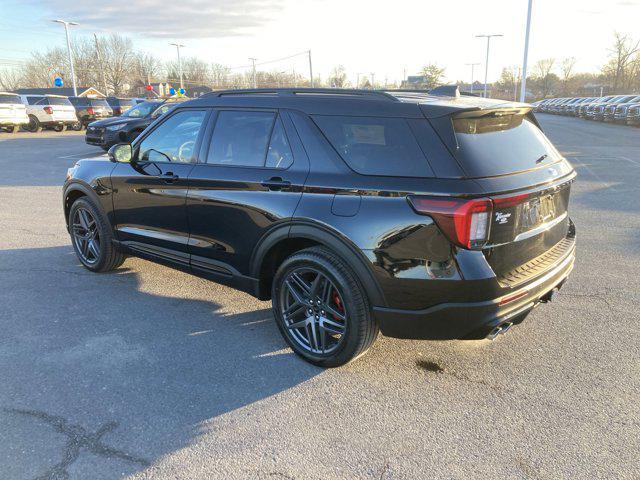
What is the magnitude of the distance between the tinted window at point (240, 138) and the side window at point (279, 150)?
0.06 meters

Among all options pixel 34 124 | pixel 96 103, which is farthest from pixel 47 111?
pixel 96 103

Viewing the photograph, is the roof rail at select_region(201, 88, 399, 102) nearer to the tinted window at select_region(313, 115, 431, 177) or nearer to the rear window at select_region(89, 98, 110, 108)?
the tinted window at select_region(313, 115, 431, 177)

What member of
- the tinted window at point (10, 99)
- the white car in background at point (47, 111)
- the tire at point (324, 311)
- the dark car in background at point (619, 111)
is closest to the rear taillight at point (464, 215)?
the tire at point (324, 311)

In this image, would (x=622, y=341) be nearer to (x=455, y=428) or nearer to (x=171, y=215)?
(x=455, y=428)

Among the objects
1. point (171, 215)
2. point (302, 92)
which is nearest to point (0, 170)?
point (171, 215)

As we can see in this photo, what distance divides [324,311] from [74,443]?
5.27ft

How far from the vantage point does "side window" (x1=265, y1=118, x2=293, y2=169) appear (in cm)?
343

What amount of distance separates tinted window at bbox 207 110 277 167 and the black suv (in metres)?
0.01

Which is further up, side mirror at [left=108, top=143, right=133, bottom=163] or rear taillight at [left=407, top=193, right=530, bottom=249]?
side mirror at [left=108, top=143, right=133, bottom=163]

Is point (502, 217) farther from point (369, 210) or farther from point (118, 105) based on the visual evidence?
point (118, 105)

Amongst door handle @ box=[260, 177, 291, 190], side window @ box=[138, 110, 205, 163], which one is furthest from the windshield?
door handle @ box=[260, 177, 291, 190]

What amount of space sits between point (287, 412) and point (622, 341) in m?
2.55

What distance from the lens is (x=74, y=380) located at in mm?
3242

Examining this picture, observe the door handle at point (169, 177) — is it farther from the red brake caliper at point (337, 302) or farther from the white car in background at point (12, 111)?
the white car in background at point (12, 111)
